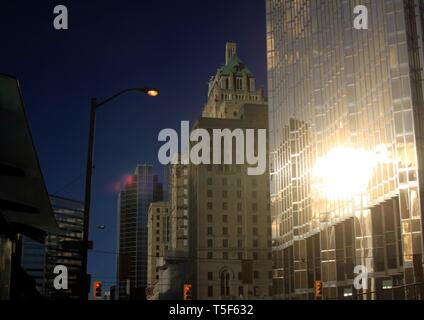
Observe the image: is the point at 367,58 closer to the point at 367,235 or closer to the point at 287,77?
the point at 367,235

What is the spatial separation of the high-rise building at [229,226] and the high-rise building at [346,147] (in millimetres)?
44595

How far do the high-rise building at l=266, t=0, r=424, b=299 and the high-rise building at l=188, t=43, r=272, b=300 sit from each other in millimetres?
44595

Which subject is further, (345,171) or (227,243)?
(227,243)

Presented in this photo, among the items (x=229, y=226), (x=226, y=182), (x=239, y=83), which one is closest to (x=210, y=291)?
(x=229, y=226)

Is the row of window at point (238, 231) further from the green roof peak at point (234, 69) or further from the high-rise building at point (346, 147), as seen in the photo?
the green roof peak at point (234, 69)

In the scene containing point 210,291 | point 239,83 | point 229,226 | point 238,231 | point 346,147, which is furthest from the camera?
point 239,83

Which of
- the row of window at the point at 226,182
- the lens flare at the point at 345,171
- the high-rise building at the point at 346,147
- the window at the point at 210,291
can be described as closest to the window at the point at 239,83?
the row of window at the point at 226,182

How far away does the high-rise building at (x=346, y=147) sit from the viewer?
59594 millimetres

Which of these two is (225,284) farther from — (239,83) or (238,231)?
(239,83)

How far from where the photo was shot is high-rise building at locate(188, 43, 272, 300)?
136625 millimetres

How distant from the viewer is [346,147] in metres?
70.7

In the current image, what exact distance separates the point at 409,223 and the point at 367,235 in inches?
331

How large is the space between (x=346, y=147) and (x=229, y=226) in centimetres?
7348

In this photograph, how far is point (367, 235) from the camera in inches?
2554
